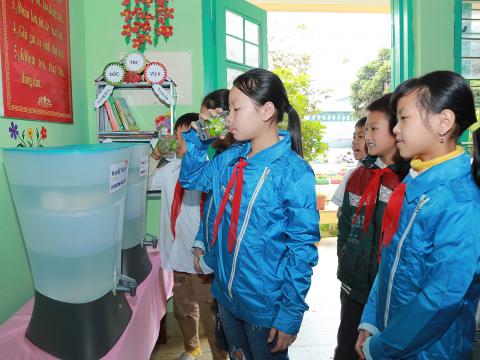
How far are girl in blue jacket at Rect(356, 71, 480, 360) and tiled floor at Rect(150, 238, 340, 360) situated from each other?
136cm

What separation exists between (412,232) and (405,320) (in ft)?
0.66

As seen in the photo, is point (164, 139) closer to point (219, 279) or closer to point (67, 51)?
point (67, 51)

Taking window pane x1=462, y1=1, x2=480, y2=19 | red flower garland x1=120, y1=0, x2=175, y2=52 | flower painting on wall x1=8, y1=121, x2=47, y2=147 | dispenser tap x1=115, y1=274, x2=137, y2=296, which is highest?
window pane x1=462, y1=1, x2=480, y2=19

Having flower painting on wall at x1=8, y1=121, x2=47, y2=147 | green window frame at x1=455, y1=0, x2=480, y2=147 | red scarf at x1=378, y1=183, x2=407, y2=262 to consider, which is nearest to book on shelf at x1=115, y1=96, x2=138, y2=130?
flower painting on wall at x1=8, y1=121, x2=47, y2=147

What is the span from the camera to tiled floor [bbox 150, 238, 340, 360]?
7.34 ft

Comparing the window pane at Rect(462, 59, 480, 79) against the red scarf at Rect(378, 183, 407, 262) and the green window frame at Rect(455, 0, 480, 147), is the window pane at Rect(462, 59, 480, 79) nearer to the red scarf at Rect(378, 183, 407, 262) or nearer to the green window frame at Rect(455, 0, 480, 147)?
the green window frame at Rect(455, 0, 480, 147)

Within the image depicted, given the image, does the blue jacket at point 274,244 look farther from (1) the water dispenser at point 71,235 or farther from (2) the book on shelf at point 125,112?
(2) the book on shelf at point 125,112

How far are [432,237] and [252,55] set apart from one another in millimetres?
2350

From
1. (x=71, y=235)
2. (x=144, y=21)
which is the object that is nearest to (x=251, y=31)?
(x=144, y=21)

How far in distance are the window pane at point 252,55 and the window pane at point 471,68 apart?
1472 millimetres

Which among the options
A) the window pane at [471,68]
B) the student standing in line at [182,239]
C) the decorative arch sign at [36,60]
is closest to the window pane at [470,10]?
the window pane at [471,68]

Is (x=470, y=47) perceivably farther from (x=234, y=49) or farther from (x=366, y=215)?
(x=366, y=215)

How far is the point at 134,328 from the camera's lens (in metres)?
1.31

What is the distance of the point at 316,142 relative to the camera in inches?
204
